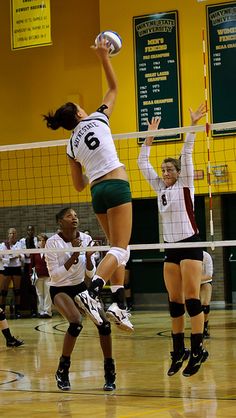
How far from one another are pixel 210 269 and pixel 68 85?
10.00 metres

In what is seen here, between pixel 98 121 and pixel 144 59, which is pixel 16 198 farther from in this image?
pixel 98 121

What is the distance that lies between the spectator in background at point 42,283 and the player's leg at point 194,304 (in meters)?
11.5

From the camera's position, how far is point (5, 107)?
22.5 metres

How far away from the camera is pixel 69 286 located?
29.1 ft

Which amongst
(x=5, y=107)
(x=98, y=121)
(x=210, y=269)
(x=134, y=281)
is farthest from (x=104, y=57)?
(x=5, y=107)

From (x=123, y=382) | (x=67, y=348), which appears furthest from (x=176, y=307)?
(x=67, y=348)

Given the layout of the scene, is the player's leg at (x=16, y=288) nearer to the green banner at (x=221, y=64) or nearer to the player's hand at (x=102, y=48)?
the green banner at (x=221, y=64)

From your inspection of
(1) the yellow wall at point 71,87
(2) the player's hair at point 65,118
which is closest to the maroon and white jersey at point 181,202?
(2) the player's hair at point 65,118

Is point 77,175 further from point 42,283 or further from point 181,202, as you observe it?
point 42,283

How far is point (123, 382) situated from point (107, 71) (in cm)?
368

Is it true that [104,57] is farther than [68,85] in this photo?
No

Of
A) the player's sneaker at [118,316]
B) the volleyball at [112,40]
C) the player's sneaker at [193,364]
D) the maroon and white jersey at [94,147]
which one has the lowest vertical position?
the player's sneaker at [193,364]

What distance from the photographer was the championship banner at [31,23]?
55.9ft

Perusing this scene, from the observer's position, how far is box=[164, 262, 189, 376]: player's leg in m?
8.34
